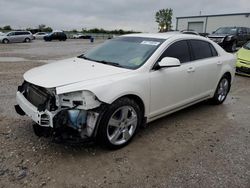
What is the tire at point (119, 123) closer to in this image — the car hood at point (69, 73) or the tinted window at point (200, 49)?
the car hood at point (69, 73)

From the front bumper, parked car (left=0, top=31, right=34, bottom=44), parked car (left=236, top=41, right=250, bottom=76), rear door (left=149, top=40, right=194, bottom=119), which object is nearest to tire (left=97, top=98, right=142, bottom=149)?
rear door (left=149, top=40, right=194, bottom=119)

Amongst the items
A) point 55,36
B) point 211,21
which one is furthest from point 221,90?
point 211,21

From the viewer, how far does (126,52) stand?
13.1 ft

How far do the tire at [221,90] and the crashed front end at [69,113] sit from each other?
321cm

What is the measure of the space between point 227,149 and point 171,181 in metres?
1.20

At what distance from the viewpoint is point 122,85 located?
10.5 ft

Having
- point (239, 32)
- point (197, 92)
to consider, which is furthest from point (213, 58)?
point (239, 32)

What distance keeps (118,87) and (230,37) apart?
15.2 metres

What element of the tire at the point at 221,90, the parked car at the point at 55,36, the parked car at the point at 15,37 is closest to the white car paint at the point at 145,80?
the tire at the point at 221,90

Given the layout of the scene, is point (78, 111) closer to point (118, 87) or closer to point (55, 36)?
point (118, 87)

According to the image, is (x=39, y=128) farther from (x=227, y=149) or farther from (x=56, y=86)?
(x=227, y=149)

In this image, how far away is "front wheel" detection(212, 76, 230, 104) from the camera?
5.29m

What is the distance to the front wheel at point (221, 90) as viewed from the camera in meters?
5.29

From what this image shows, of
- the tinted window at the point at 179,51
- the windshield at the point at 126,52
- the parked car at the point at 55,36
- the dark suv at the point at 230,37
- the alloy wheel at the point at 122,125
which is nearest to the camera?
the alloy wheel at the point at 122,125
